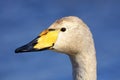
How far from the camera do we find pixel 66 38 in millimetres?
19250

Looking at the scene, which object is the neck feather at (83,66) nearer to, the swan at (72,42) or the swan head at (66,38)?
the swan at (72,42)

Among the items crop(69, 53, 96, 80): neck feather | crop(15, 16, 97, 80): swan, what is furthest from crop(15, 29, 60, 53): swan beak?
crop(69, 53, 96, 80): neck feather

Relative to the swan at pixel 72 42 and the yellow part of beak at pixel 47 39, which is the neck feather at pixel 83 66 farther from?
the yellow part of beak at pixel 47 39

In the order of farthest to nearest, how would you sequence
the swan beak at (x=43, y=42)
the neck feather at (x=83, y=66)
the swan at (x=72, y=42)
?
the neck feather at (x=83, y=66) < the swan at (x=72, y=42) < the swan beak at (x=43, y=42)

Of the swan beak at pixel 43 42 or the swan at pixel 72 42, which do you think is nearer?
the swan beak at pixel 43 42

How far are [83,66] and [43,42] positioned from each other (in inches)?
40.7

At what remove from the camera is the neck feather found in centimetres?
1934

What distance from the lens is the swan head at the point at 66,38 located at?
19203 millimetres

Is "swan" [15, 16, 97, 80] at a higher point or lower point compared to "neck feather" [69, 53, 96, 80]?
higher

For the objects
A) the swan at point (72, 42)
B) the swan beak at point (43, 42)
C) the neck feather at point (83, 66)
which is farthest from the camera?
the neck feather at point (83, 66)

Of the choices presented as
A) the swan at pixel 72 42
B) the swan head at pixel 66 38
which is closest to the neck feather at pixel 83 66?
the swan at pixel 72 42

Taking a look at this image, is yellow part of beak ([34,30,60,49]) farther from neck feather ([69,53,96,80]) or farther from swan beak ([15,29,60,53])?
neck feather ([69,53,96,80])

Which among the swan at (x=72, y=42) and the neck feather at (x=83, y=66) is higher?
the swan at (x=72, y=42)

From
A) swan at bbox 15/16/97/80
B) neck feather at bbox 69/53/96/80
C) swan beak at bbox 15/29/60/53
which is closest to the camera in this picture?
swan beak at bbox 15/29/60/53
